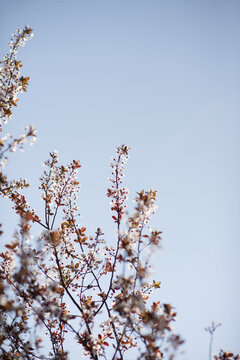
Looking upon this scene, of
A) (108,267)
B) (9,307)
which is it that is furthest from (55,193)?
(9,307)

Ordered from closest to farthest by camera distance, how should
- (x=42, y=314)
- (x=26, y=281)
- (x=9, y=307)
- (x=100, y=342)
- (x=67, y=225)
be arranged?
(x=9, y=307) → (x=26, y=281) → (x=42, y=314) → (x=100, y=342) → (x=67, y=225)

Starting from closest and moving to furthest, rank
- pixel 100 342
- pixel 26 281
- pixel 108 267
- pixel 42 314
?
pixel 26 281 < pixel 42 314 < pixel 100 342 < pixel 108 267

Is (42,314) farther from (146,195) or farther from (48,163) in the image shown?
(48,163)

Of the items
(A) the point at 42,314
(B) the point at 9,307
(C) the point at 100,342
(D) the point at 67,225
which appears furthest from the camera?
(D) the point at 67,225

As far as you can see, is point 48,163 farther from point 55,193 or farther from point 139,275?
point 139,275

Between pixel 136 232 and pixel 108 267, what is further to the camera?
pixel 108 267

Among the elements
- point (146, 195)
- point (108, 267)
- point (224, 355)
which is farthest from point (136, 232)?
point (224, 355)

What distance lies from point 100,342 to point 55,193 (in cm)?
283

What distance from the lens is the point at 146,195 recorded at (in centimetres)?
347

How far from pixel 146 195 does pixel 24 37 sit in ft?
13.3

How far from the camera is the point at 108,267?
4.21m

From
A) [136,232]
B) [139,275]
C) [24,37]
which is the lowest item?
[139,275]

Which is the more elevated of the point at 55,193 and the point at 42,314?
the point at 55,193

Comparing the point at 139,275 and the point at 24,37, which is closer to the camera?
the point at 139,275
